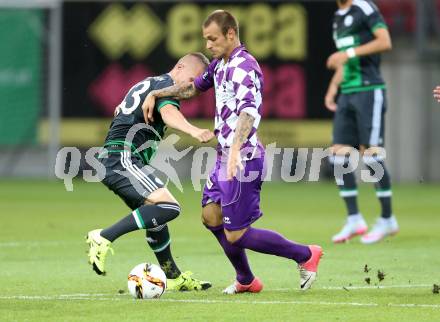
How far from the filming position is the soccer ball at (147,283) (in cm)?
846

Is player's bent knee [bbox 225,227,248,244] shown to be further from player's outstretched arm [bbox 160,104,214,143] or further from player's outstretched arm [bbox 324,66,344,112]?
player's outstretched arm [bbox 324,66,344,112]

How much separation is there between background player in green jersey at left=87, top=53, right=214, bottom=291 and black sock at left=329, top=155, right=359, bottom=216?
4.05 metres

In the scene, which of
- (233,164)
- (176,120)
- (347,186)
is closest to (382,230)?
(347,186)

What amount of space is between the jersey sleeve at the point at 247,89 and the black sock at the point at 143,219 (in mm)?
1012

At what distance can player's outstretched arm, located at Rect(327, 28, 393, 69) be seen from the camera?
42.0 feet

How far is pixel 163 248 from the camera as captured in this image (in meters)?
9.30

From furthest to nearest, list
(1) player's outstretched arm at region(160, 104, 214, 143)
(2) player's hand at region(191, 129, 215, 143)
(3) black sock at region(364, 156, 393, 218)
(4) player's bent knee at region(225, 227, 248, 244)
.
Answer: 1. (3) black sock at region(364, 156, 393, 218)
2. (4) player's bent knee at region(225, 227, 248, 244)
3. (1) player's outstretched arm at region(160, 104, 214, 143)
4. (2) player's hand at region(191, 129, 215, 143)

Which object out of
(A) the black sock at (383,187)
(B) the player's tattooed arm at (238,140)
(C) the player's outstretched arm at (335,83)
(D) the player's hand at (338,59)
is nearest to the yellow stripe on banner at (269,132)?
(C) the player's outstretched arm at (335,83)

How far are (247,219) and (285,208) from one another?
9702mm

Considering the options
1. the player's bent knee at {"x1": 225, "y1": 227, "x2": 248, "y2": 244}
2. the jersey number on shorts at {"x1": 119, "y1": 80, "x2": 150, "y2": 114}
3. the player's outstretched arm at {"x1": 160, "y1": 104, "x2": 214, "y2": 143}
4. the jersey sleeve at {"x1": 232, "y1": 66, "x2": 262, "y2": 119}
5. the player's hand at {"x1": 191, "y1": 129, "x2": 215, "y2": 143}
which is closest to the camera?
the player's hand at {"x1": 191, "y1": 129, "x2": 215, "y2": 143}

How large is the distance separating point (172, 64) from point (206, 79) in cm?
1411

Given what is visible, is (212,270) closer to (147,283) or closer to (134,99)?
(134,99)

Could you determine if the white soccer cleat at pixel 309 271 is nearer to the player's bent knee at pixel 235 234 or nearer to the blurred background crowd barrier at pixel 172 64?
the player's bent knee at pixel 235 234

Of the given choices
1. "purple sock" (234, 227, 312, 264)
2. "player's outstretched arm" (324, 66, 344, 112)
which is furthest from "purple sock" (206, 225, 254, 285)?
"player's outstretched arm" (324, 66, 344, 112)
